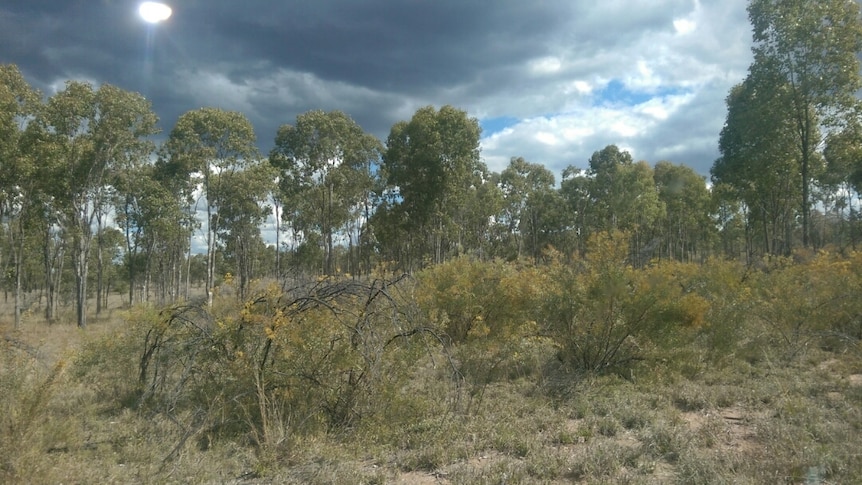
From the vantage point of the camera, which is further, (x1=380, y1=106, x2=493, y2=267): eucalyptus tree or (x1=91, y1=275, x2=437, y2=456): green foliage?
(x1=380, y1=106, x2=493, y2=267): eucalyptus tree

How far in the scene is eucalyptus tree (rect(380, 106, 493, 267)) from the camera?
2897cm

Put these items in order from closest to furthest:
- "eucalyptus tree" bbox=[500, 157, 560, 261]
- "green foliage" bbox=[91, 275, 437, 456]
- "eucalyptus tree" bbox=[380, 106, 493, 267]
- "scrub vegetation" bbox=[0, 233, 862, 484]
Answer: "scrub vegetation" bbox=[0, 233, 862, 484] < "green foliage" bbox=[91, 275, 437, 456] < "eucalyptus tree" bbox=[380, 106, 493, 267] < "eucalyptus tree" bbox=[500, 157, 560, 261]

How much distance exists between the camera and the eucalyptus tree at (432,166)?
29.0 metres

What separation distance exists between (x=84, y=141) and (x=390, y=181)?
16.4 meters

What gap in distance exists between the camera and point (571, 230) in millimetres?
53219

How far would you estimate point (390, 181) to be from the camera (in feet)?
105

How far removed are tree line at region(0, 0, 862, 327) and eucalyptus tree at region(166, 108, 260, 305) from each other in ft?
0.23

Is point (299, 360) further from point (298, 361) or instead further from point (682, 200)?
point (682, 200)

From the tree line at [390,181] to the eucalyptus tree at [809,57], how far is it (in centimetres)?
5

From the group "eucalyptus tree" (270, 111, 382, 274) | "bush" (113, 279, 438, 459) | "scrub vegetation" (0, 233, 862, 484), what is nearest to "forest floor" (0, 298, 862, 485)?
"scrub vegetation" (0, 233, 862, 484)

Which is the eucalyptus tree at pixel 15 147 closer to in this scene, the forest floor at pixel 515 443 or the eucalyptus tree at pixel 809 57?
the forest floor at pixel 515 443

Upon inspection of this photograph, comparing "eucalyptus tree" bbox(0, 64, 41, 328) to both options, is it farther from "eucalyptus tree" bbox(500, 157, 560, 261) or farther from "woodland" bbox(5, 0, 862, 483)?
"eucalyptus tree" bbox(500, 157, 560, 261)

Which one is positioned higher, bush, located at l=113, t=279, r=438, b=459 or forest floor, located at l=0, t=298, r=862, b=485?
bush, located at l=113, t=279, r=438, b=459

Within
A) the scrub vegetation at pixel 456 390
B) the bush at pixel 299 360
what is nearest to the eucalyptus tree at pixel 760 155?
the scrub vegetation at pixel 456 390
